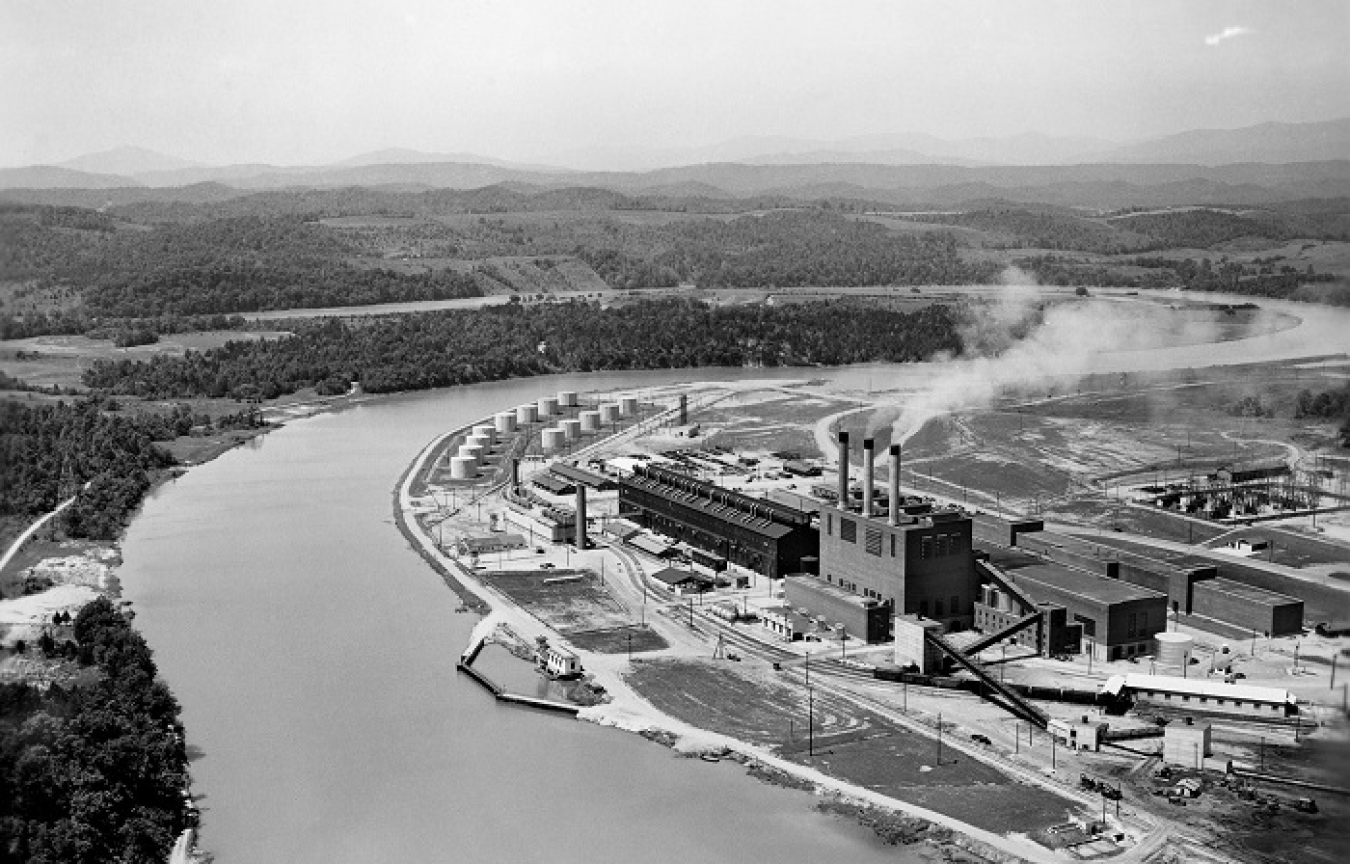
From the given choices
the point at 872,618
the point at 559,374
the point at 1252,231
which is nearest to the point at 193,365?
the point at 559,374

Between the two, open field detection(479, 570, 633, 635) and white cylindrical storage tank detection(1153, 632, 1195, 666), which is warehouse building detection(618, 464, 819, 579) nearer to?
open field detection(479, 570, 633, 635)

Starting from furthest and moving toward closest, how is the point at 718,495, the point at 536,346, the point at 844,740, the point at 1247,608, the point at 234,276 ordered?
the point at 234,276 < the point at 536,346 < the point at 718,495 < the point at 1247,608 < the point at 844,740

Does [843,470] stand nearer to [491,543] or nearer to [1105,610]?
[1105,610]

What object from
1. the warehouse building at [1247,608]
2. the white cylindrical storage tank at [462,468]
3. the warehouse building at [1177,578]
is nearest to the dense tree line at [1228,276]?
the warehouse building at [1177,578]

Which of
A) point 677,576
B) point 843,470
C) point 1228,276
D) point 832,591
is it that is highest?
point 843,470

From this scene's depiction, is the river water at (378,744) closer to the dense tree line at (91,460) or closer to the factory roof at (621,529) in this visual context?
the dense tree line at (91,460)

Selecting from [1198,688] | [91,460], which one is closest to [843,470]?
[1198,688]

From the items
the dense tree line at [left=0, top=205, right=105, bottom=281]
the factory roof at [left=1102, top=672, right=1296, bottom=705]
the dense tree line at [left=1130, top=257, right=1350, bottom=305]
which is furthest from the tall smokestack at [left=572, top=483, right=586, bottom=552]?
the dense tree line at [left=1130, top=257, right=1350, bottom=305]
